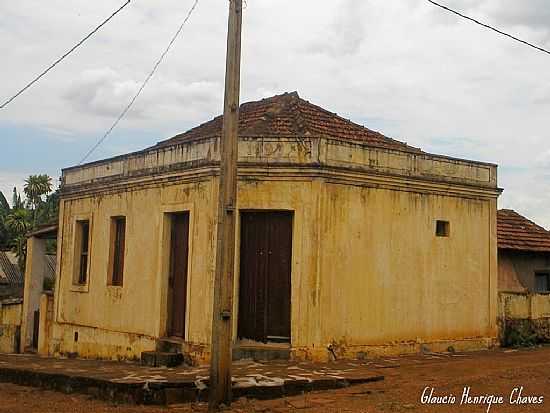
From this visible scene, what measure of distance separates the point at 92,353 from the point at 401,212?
7254 millimetres

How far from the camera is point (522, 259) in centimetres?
1838

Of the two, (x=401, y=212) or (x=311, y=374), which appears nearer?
(x=311, y=374)

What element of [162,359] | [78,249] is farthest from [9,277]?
[162,359]

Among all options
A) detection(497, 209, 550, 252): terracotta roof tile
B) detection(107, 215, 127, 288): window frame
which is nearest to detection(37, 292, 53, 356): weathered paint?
detection(107, 215, 127, 288): window frame

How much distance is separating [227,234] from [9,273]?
2988cm

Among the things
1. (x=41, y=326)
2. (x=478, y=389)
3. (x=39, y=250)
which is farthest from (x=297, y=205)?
(x=39, y=250)

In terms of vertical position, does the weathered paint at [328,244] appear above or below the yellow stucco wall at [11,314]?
above

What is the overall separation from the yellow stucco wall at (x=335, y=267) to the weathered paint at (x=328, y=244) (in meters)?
0.02

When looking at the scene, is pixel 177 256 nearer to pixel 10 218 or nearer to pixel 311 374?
pixel 311 374

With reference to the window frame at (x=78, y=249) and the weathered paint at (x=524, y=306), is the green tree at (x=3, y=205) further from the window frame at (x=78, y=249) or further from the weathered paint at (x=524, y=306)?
the weathered paint at (x=524, y=306)

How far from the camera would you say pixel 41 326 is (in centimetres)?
1681

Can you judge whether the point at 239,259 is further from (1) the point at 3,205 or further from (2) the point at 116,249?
(1) the point at 3,205

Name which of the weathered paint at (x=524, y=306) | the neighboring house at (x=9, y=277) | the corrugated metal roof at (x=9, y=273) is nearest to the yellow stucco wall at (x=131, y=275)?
the weathered paint at (x=524, y=306)

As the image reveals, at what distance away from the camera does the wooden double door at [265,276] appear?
11.8m
